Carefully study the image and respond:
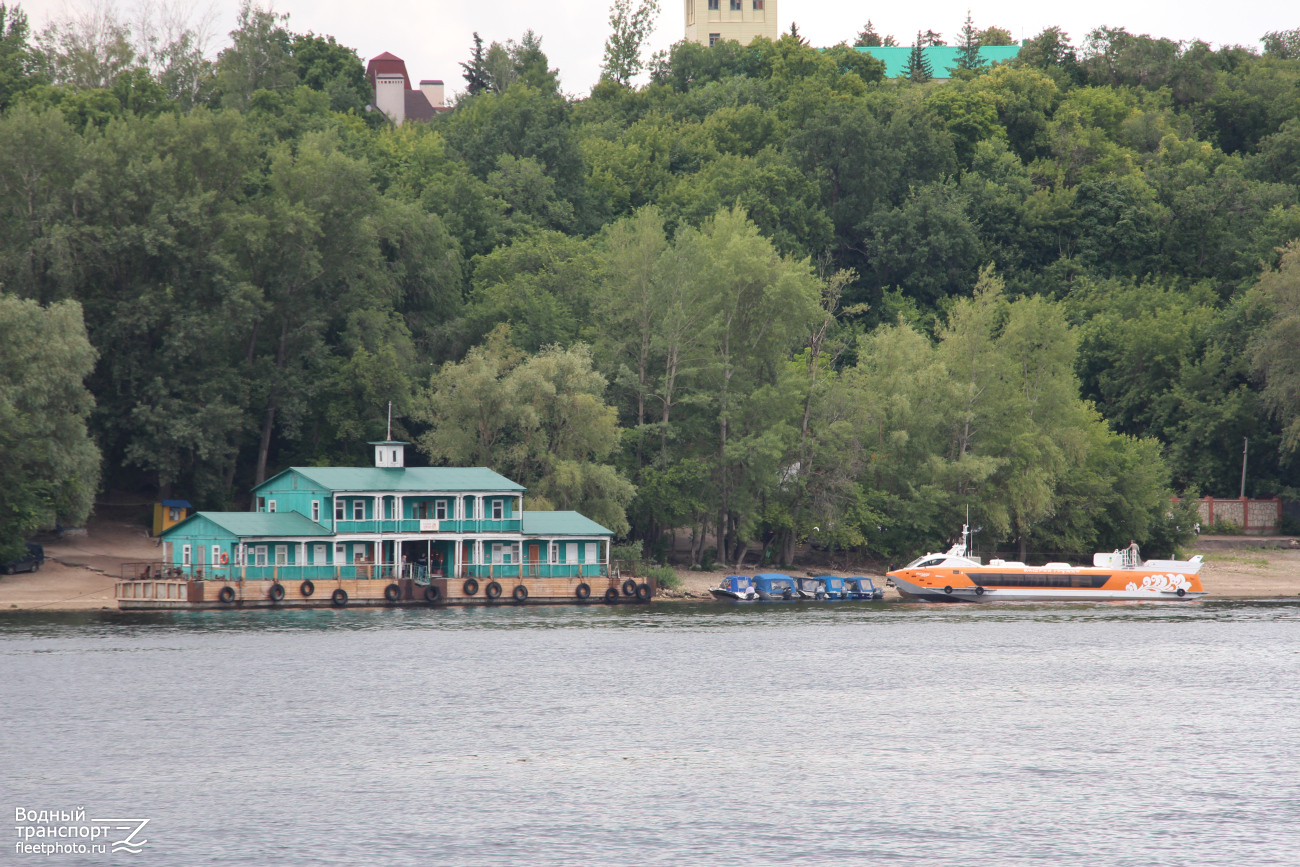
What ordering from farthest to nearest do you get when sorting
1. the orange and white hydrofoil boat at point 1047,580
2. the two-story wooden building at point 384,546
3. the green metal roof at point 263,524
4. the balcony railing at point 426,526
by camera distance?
the orange and white hydrofoil boat at point 1047,580 → the balcony railing at point 426,526 → the two-story wooden building at point 384,546 → the green metal roof at point 263,524

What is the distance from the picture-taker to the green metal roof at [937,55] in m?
184

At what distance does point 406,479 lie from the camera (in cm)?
7344

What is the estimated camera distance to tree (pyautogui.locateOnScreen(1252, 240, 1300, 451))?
9638 cm

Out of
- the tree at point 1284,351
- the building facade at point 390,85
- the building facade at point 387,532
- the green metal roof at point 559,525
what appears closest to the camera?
the building facade at point 387,532

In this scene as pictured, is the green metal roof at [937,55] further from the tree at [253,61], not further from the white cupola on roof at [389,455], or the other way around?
the white cupola on roof at [389,455]

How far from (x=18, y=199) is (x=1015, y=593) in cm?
6081

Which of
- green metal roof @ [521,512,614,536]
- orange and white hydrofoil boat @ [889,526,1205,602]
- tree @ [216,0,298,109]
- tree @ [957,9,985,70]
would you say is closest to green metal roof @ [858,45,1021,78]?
tree @ [957,9,985,70]

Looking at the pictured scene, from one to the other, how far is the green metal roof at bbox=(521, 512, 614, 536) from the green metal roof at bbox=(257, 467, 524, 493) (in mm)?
2204

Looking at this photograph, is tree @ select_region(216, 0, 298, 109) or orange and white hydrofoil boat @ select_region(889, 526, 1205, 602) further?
tree @ select_region(216, 0, 298, 109)

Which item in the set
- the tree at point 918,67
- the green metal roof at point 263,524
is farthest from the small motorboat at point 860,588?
the tree at point 918,67

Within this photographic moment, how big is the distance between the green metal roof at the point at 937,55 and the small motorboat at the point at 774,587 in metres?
116

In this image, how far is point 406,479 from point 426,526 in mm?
2716

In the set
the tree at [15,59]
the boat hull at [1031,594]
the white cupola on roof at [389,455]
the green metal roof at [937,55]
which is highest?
the green metal roof at [937,55]

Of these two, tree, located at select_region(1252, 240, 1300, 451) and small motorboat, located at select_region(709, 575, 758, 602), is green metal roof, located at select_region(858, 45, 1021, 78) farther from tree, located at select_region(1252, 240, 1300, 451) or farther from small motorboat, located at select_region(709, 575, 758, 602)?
small motorboat, located at select_region(709, 575, 758, 602)
